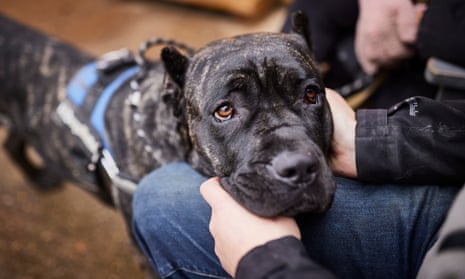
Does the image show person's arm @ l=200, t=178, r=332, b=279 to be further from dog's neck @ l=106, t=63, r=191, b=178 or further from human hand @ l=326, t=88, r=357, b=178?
dog's neck @ l=106, t=63, r=191, b=178

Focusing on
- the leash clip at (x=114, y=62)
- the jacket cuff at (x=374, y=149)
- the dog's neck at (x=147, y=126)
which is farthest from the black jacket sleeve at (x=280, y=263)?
the leash clip at (x=114, y=62)

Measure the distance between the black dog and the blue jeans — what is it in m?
0.10

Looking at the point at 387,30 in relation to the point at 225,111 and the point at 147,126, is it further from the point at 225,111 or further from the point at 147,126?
the point at 147,126

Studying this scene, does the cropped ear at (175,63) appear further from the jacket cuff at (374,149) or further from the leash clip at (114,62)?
the jacket cuff at (374,149)

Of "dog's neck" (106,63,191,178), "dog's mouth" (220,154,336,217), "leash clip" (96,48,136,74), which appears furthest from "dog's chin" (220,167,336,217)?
"leash clip" (96,48,136,74)

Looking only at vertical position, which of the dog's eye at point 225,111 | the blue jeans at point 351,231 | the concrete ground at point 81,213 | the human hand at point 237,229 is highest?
the dog's eye at point 225,111

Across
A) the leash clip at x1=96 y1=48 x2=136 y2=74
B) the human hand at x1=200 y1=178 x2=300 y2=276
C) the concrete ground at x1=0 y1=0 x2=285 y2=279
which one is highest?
the leash clip at x1=96 y1=48 x2=136 y2=74

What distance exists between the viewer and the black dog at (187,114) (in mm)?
1344

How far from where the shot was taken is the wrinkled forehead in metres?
1.55

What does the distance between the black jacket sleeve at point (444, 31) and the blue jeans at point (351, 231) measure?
609mm

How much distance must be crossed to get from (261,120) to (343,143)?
12.5 inches

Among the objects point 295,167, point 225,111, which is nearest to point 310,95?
point 225,111

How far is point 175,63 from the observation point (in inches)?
69.2

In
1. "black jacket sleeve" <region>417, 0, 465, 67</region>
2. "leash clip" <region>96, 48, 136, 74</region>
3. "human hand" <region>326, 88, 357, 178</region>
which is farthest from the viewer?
"leash clip" <region>96, 48, 136, 74</region>
